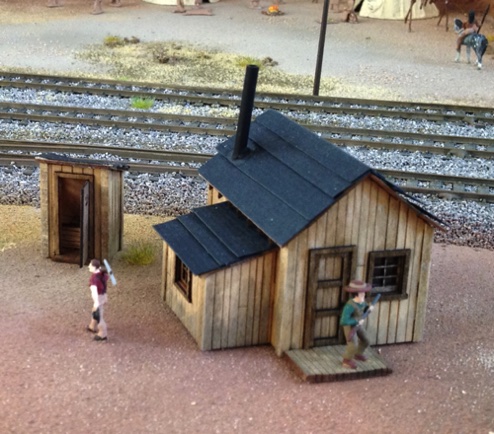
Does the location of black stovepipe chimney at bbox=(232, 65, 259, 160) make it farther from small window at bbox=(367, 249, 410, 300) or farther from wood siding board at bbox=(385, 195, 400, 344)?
small window at bbox=(367, 249, 410, 300)

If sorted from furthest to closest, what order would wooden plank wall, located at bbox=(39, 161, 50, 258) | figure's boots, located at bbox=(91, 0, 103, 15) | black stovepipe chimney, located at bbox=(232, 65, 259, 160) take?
figure's boots, located at bbox=(91, 0, 103, 15) → wooden plank wall, located at bbox=(39, 161, 50, 258) → black stovepipe chimney, located at bbox=(232, 65, 259, 160)

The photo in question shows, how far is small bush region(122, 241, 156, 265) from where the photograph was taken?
15484mm

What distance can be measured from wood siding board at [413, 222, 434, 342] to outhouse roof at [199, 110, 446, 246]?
1.09ft

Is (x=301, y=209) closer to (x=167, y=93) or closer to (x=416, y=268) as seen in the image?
(x=416, y=268)

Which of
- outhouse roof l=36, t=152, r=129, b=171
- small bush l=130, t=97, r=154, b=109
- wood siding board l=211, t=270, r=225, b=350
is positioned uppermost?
outhouse roof l=36, t=152, r=129, b=171

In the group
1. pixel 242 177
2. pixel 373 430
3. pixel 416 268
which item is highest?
pixel 242 177

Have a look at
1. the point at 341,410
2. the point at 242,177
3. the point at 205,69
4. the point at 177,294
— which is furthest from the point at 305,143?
the point at 205,69

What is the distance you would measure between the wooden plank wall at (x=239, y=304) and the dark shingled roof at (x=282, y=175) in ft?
1.96

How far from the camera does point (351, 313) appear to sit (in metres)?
12.3

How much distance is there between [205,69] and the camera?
85.4ft

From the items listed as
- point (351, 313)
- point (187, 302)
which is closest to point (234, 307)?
point (187, 302)

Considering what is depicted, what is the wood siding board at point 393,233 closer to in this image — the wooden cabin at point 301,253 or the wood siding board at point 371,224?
the wooden cabin at point 301,253

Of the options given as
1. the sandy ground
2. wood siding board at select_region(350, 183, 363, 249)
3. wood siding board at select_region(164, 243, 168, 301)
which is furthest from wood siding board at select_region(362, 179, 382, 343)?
the sandy ground

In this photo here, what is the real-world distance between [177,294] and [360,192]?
3.00m
